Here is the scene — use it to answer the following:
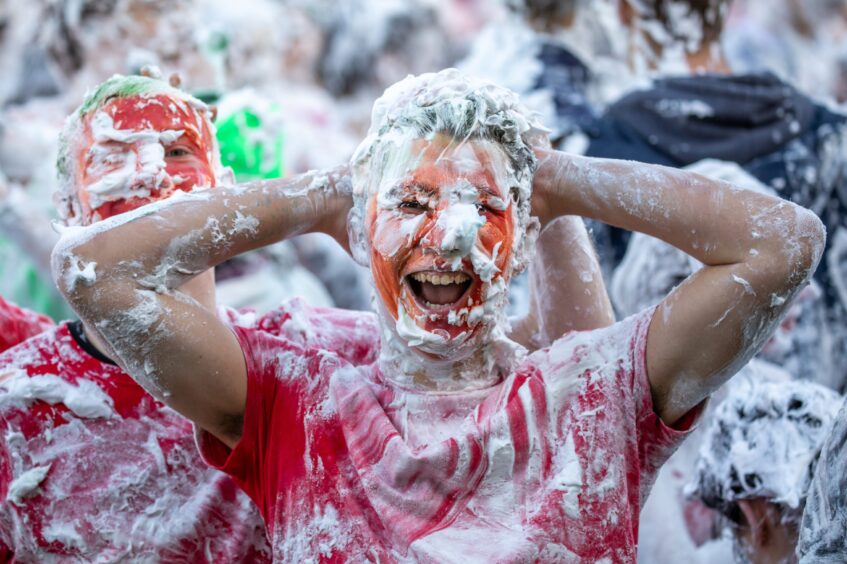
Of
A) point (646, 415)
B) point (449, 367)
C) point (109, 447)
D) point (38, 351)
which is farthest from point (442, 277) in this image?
point (38, 351)

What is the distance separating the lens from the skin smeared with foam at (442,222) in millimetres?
2096

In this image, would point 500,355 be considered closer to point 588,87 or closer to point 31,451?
point 31,451

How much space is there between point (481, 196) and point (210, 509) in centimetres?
86

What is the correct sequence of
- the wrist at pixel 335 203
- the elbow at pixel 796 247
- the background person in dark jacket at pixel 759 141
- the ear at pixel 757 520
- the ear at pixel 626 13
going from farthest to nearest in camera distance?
the ear at pixel 626 13
the background person in dark jacket at pixel 759 141
the ear at pixel 757 520
the wrist at pixel 335 203
the elbow at pixel 796 247

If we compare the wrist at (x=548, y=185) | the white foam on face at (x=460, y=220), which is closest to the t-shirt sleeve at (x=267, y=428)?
the white foam on face at (x=460, y=220)

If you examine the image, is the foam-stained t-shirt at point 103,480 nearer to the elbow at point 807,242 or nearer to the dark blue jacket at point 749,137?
the elbow at point 807,242

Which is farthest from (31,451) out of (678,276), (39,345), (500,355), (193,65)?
(193,65)

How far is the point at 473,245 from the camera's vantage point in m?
2.08

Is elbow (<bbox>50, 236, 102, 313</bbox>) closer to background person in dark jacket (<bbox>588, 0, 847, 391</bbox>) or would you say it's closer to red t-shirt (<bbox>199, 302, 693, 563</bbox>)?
red t-shirt (<bbox>199, 302, 693, 563</bbox>)

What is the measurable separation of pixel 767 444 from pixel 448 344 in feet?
3.13

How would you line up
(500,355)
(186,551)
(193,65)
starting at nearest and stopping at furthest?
1. (500,355)
2. (186,551)
3. (193,65)

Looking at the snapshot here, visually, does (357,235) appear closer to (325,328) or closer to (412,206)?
(412,206)

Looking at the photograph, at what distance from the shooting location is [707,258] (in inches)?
83.0

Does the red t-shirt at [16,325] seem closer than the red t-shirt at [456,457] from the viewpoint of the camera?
No
